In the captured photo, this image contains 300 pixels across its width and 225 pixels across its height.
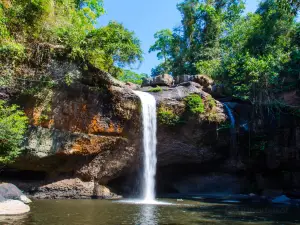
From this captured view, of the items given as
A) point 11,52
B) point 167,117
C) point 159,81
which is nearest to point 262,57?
point 159,81

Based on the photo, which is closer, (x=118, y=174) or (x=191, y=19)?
(x=118, y=174)

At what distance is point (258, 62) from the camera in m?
18.1

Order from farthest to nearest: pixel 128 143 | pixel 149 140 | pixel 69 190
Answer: pixel 149 140 < pixel 128 143 < pixel 69 190

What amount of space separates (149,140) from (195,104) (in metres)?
3.07

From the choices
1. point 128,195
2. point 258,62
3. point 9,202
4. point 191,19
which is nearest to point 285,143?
point 258,62

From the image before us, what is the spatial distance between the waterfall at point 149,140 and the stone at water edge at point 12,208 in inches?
297

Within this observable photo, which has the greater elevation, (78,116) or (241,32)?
(241,32)

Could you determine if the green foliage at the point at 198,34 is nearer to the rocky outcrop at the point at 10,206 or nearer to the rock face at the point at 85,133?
the rock face at the point at 85,133

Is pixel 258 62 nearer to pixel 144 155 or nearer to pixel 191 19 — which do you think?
pixel 144 155

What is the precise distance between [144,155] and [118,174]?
169 cm

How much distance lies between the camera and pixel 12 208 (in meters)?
8.55

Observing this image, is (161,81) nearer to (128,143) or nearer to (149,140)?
(149,140)

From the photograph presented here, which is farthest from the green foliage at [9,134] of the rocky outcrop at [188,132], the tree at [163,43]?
the tree at [163,43]

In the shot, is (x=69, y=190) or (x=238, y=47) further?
(x=238, y=47)
